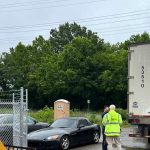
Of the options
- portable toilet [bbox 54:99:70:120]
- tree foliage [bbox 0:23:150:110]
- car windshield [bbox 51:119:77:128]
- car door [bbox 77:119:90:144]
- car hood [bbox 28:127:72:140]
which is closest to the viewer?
car hood [bbox 28:127:72:140]

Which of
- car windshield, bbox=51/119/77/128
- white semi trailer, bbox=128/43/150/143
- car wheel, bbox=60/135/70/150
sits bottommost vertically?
car wheel, bbox=60/135/70/150

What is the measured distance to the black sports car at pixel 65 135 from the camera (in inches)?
718

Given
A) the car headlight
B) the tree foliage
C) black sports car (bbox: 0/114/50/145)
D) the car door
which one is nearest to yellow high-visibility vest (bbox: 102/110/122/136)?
black sports car (bbox: 0/114/50/145)

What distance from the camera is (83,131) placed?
1981 centimetres

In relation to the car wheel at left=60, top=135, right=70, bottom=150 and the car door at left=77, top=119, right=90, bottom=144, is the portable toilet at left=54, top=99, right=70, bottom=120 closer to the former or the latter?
the car door at left=77, top=119, right=90, bottom=144

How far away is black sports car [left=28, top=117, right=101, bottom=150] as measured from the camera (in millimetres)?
18234

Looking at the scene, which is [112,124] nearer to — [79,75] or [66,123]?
[66,123]

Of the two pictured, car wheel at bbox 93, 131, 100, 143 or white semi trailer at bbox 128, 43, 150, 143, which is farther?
car wheel at bbox 93, 131, 100, 143

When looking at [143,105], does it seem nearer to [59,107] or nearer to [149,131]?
[149,131]

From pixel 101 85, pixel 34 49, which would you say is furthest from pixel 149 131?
pixel 34 49

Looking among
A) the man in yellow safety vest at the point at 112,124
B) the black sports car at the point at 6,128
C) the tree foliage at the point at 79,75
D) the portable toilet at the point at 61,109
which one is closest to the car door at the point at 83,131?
the black sports car at the point at 6,128

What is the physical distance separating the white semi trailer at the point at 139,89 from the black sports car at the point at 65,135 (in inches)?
120

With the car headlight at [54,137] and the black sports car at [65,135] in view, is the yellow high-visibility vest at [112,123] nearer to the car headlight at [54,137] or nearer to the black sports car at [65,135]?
the black sports car at [65,135]

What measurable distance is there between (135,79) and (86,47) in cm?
6315
